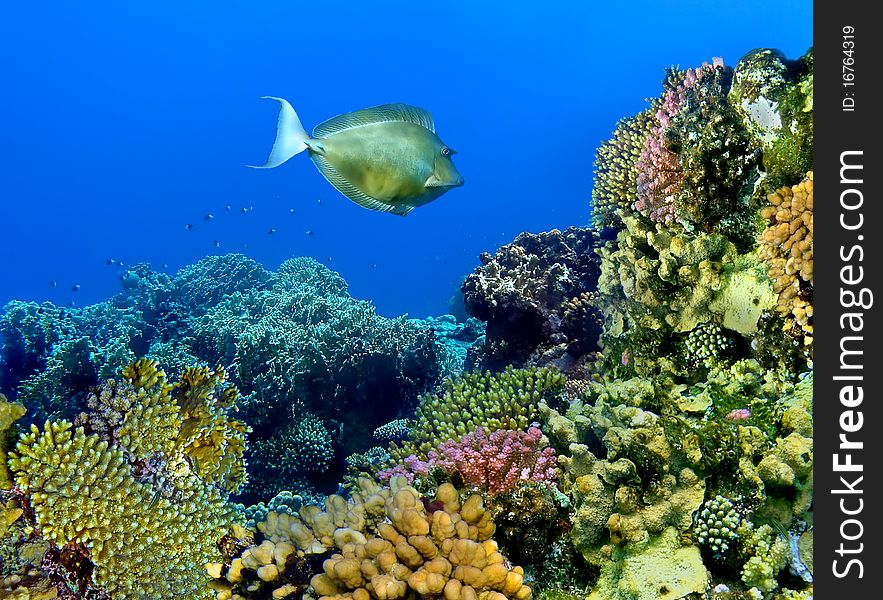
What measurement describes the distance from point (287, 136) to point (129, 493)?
120 inches

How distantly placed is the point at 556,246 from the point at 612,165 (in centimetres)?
305

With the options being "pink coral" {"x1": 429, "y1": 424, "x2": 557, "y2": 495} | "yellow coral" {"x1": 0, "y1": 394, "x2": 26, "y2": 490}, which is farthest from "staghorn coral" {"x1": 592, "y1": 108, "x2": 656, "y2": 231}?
"yellow coral" {"x1": 0, "y1": 394, "x2": 26, "y2": 490}

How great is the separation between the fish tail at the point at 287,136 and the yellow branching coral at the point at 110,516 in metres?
2.74

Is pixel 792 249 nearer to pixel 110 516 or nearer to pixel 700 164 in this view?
pixel 700 164

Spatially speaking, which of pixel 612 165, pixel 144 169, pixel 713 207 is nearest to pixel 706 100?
pixel 713 207

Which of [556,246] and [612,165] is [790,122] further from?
[556,246]

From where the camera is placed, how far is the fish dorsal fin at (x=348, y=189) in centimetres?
282

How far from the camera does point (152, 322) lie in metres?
12.7

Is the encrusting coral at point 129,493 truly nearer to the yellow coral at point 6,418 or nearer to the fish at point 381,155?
the yellow coral at point 6,418

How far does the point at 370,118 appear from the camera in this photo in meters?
2.83

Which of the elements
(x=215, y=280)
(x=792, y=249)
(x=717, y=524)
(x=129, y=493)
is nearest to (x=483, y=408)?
(x=717, y=524)

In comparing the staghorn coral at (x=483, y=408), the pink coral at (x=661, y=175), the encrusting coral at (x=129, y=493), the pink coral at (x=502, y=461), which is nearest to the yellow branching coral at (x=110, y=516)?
the encrusting coral at (x=129, y=493)

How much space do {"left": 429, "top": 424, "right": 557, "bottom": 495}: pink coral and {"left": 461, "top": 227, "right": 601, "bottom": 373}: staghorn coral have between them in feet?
10.4

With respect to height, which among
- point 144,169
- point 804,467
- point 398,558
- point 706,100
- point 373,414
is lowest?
point 398,558
